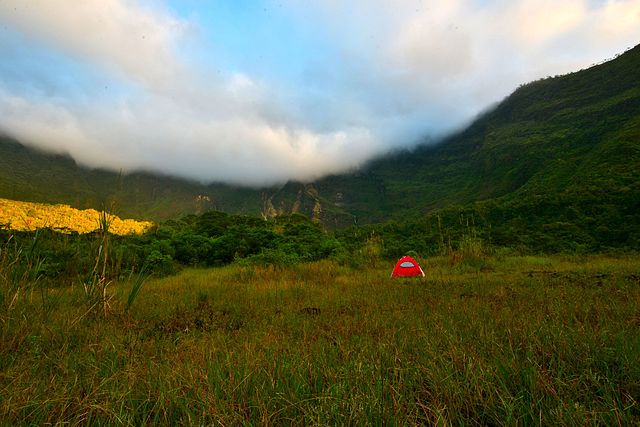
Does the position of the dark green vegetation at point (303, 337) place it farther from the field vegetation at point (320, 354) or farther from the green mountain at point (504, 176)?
the green mountain at point (504, 176)

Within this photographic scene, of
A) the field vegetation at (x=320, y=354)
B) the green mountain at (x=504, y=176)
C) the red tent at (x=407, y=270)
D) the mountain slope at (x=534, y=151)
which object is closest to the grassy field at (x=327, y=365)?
the field vegetation at (x=320, y=354)

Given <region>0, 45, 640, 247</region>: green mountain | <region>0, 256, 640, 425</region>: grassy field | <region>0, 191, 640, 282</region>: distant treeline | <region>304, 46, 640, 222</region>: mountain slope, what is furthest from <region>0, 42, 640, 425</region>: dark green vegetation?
<region>304, 46, 640, 222</region>: mountain slope

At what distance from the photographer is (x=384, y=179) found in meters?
183

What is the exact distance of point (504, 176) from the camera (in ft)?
237

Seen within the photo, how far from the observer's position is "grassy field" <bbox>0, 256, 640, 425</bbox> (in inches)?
57.6

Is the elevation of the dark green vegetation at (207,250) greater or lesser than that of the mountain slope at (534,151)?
lesser

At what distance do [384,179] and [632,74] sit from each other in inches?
4595

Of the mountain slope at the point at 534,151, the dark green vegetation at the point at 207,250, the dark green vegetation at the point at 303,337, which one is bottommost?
the dark green vegetation at the point at 207,250

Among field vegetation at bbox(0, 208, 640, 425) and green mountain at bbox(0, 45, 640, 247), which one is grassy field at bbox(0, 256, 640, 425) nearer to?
field vegetation at bbox(0, 208, 640, 425)

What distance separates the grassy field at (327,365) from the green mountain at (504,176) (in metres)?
1.82

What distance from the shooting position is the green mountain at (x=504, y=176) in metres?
17.3

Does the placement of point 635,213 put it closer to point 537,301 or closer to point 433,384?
point 537,301

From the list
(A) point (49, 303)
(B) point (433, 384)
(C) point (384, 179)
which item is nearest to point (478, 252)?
(B) point (433, 384)

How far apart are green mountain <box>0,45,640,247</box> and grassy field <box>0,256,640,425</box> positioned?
1.82 metres
